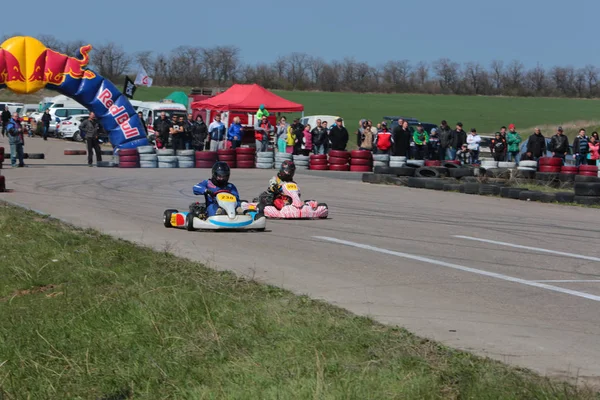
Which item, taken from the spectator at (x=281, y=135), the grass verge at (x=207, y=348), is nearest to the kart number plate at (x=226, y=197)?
the grass verge at (x=207, y=348)

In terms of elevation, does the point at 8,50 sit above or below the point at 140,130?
above

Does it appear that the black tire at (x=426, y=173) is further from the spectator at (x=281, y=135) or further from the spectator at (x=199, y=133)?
the spectator at (x=199, y=133)

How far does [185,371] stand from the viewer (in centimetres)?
526

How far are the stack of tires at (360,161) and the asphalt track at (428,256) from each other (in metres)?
6.73

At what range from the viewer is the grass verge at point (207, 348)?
479 centimetres

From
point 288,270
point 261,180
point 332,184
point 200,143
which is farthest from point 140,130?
point 288,270

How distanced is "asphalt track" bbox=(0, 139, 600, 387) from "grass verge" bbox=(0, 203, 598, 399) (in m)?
A: 0.50

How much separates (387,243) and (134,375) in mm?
6181

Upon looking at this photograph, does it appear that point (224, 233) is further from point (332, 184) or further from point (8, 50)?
point (8, 50)

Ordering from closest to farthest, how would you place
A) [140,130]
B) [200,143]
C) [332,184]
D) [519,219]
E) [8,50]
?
[519,219] < [332,184] < [8,50] < [140,130] < [200,143]

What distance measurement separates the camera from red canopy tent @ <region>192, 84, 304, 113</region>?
3459 centimetres

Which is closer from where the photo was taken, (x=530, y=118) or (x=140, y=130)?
(x=140, y=130)

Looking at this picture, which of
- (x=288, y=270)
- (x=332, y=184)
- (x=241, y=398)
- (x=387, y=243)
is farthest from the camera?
(x=332, y=184)

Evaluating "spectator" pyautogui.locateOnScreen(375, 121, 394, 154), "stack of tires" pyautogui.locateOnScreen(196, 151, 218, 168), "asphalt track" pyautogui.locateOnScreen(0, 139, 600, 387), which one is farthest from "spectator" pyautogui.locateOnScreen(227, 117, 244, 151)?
"asphalt track" pyautogui.locateOnScreen(0, 139, 600, 387)
